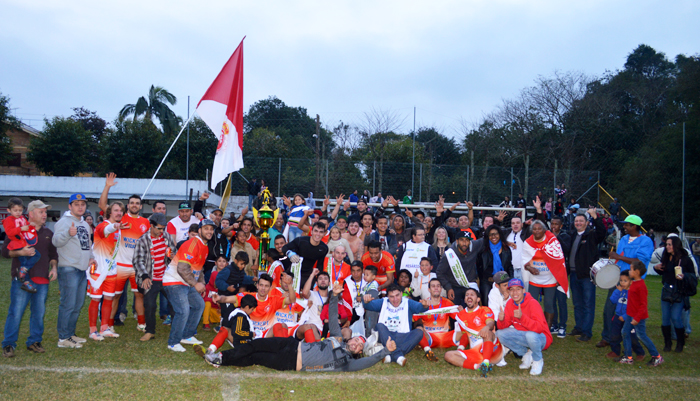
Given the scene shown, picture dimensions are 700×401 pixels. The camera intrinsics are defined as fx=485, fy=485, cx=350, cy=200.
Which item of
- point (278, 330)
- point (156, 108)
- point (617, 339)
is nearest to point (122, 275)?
point (278, 330)

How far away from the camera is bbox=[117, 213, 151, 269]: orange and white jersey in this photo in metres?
7.07

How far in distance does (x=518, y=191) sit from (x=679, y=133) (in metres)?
10.1

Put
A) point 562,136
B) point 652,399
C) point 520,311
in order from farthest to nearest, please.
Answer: point 562,136 → point 520,311 → point 652,399

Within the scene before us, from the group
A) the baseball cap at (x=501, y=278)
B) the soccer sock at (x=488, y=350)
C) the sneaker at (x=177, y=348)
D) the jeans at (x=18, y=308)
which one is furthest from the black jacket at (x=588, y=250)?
the jeans at (x=18, y=308)

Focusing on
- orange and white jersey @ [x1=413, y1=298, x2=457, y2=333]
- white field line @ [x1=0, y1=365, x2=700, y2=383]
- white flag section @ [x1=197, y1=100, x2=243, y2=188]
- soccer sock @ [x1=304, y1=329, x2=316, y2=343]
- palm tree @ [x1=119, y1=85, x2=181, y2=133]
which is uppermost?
palm tree @ [x1=119, y1=85, x2=181, y2=133]

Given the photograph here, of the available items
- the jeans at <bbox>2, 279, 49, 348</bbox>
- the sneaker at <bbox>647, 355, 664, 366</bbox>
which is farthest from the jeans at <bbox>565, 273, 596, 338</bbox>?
the jeans at <bbox>2, 279, 49, 348</bbox>

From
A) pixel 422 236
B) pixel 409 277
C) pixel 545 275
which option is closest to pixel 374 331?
pixel 409 277

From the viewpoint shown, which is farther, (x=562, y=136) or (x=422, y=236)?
(x=562, y=136)

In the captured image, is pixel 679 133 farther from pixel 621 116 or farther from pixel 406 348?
pixel 406 348

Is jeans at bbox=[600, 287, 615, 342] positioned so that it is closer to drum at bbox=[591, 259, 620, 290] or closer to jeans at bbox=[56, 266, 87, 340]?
drum at bbox=[591, 259, 620, 290]

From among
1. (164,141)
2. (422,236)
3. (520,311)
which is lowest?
(520,311)

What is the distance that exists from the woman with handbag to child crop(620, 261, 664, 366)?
0.86 m

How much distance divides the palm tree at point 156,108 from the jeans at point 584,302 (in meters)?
31.7

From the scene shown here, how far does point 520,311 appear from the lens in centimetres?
618
